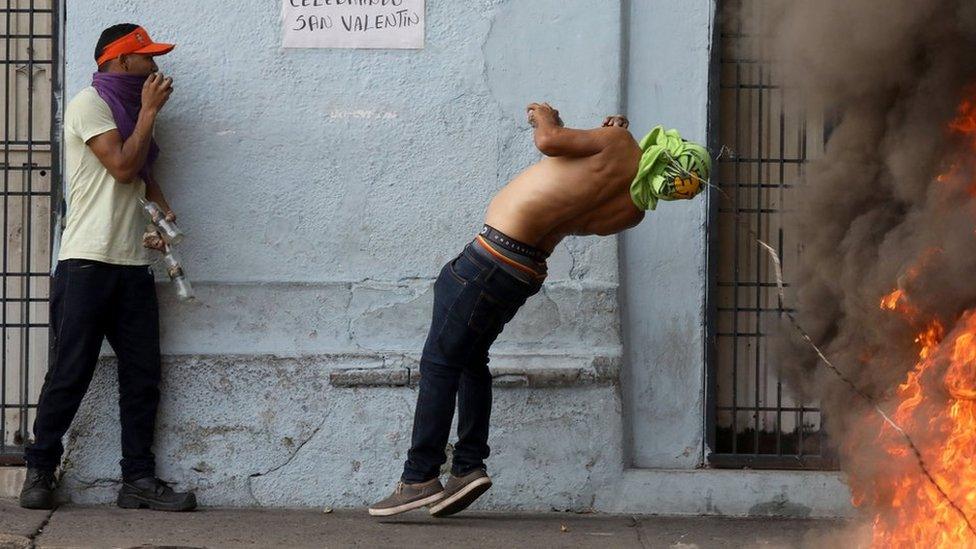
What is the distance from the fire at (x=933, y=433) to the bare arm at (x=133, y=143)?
3.23 meters

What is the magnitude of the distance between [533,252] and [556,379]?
2.70ft

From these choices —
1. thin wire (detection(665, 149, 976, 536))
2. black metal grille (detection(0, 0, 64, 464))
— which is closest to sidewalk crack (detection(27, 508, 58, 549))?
black metal grille (detection(0, 0, 64, 464))

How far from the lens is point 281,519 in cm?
595

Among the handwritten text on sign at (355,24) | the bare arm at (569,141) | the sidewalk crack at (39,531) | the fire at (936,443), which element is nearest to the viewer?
the fire at (936,443)

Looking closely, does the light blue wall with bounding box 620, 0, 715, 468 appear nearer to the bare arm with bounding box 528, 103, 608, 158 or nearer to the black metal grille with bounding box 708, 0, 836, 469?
the black metal grille with bounding box 708, 0, 836, 469

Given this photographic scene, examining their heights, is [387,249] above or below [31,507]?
above

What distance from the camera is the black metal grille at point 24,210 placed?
6414 mm

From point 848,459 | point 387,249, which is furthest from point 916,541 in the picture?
point 387,249

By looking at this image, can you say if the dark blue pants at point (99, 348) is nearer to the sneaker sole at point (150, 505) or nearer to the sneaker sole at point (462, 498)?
the sneaker sole at point (150, 505)

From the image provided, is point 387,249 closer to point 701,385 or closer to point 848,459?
point 701,385

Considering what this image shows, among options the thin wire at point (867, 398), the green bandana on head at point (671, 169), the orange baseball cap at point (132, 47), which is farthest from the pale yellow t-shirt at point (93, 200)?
the thin wire at point (867, 398)

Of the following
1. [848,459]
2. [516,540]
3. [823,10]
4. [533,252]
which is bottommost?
[516,540]

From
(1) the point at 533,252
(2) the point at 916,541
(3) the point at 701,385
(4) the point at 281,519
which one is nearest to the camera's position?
(2) the point at 916,541

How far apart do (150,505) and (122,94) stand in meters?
1.87
